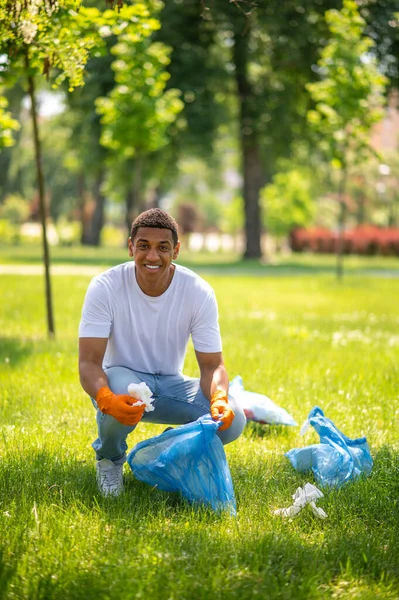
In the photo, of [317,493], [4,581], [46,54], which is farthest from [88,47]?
[4,581]

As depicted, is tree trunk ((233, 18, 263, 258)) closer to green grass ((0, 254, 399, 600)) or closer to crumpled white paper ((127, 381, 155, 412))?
green grass ((0, 254, 399, 600))

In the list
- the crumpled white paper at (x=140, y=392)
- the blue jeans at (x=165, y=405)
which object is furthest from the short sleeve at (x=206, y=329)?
the crumpled white paper at (x=140, y=392)

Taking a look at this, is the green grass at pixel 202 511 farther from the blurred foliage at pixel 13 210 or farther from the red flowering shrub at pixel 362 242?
the blurred foliage at pixel 13 210

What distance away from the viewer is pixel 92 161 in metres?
26.8

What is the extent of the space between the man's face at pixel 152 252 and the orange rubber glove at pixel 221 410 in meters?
0.62

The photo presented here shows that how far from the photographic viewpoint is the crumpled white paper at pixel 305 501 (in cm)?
376

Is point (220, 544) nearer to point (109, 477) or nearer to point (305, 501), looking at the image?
point (305, 501)

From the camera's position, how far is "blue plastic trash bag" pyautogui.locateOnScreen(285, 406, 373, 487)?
432 centimetres

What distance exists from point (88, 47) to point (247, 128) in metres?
21.6

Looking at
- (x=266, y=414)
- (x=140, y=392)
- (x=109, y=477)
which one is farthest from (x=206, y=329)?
(x=266, y=414)

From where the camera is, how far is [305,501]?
3859mm

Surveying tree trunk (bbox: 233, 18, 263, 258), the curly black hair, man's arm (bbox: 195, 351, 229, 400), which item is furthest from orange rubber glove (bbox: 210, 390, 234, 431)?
tree trunk (bbox: 233, 18, 263, 258)

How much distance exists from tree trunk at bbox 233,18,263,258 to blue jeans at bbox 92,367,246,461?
21.5 m

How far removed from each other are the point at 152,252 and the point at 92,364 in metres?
0.59
